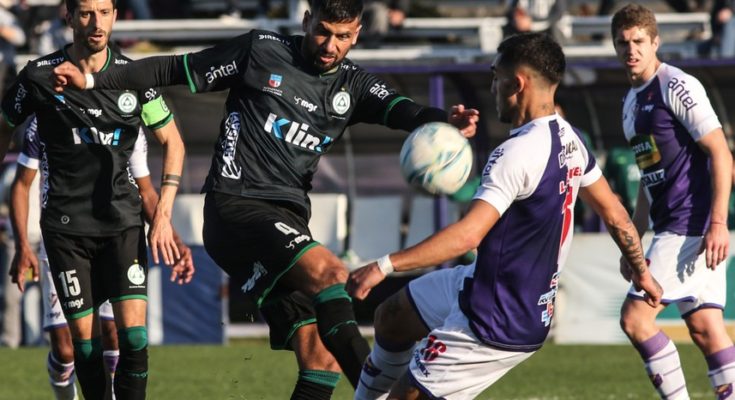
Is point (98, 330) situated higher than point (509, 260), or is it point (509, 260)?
point (509, 260)

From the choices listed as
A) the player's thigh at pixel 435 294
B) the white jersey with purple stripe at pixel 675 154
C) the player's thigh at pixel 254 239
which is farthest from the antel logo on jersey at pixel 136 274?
the white jersey with purple stripe at pixel 675 154

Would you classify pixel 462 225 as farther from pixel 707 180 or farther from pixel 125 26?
pixel 125 26

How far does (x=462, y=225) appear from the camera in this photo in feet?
17.9

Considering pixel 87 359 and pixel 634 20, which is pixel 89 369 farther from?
pixel 634 20

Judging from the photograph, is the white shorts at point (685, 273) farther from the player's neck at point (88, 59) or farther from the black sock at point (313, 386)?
the player's neck at point (88, 59)

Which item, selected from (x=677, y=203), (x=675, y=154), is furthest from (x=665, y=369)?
(x=675, y=154)

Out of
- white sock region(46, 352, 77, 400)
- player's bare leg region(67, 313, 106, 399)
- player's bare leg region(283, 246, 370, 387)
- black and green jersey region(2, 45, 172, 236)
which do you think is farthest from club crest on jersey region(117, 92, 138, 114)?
white sock region(46, 352, 77, 400)

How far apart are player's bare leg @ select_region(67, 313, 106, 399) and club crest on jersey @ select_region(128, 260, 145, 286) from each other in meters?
0.33

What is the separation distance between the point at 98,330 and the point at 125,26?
12.3m

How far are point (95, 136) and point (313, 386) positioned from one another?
6.67 ft

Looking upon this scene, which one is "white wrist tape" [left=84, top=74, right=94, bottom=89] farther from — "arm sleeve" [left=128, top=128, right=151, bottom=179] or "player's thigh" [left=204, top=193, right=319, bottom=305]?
"arm sleeve" [left=128, top=128, right=151, bottom=179]

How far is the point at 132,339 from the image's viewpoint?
292 inches

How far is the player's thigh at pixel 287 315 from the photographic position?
6.79 m

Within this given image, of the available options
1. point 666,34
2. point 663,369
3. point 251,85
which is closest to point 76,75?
point 251,85
